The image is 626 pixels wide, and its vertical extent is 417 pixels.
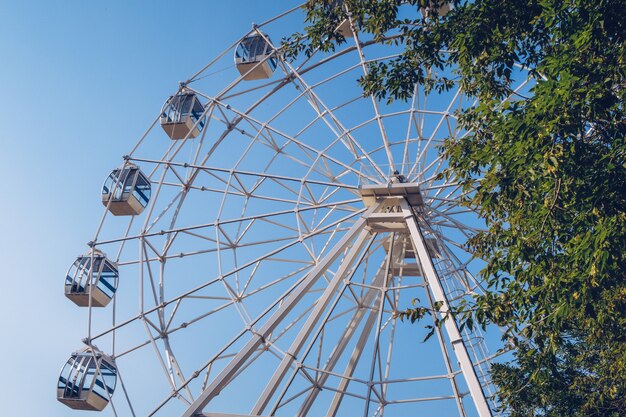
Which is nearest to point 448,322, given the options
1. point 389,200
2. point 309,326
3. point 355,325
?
point 309,326

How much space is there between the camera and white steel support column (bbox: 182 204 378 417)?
2030 cm

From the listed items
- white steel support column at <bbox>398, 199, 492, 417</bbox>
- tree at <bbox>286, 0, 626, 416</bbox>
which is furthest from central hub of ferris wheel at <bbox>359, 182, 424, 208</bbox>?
tree at <bbox>286, 0, 626, 416</bbox>

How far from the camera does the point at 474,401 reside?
17.5 m

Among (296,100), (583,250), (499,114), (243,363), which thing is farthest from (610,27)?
(296,100)

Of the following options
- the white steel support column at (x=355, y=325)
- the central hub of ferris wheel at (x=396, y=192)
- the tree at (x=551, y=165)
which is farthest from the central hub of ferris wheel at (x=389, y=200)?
the tree at (x=551, y=165)

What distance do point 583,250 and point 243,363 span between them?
10616 millimetres

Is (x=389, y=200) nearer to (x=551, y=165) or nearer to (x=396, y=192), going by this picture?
(x=396, y=192)

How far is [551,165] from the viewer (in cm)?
1261

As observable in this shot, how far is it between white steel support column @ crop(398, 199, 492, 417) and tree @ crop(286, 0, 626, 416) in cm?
212

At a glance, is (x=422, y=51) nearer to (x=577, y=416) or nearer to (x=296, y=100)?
(x=577, y=416)

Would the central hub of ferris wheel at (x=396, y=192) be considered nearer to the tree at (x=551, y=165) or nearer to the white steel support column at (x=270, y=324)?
the white steel support column at (x=270, y=324)

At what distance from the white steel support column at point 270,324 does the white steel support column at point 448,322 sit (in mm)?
1348

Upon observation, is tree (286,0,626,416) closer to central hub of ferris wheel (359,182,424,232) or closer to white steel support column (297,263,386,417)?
central hub of ferris wheel (359,182,424,232)

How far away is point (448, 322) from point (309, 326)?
3.72m
